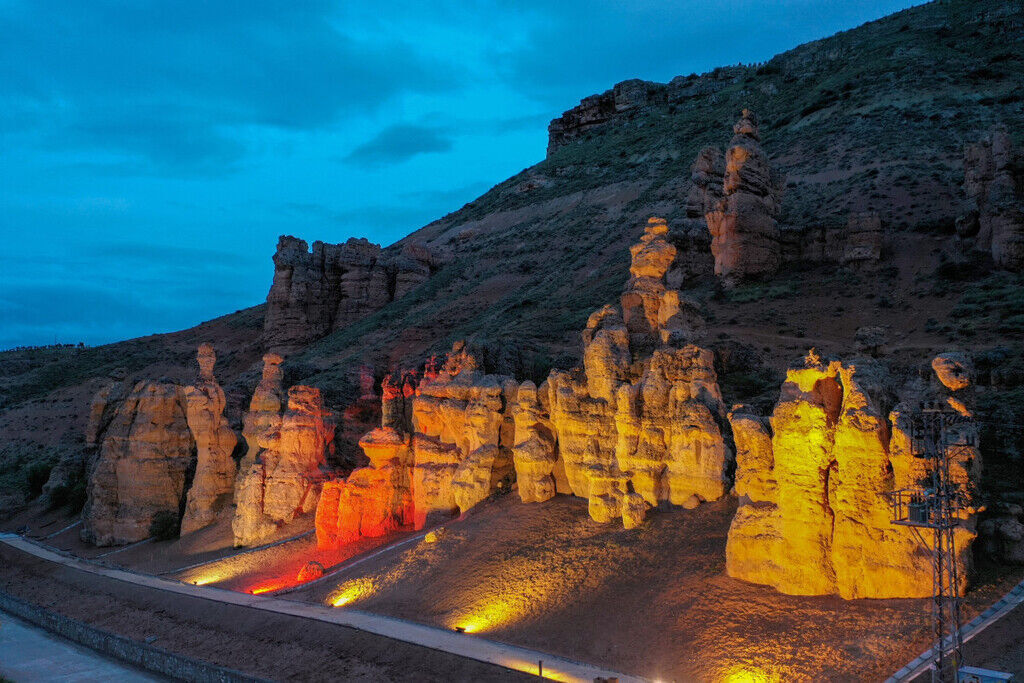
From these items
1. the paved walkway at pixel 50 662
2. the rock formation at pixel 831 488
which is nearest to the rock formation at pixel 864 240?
the rock formation at pixel 831 488

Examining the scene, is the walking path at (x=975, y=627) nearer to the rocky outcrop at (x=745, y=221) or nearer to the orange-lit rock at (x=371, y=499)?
the orange-lit rock at (x=371, y=499)

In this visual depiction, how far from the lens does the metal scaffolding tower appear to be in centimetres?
1074

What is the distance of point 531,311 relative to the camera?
4950 cm

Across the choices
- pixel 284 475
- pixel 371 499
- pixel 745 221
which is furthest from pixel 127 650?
pixel 745 221

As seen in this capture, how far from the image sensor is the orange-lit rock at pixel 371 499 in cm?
2511

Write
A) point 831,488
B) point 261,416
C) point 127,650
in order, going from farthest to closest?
1. point 261,416
2. point 127,650
3. point 831,488

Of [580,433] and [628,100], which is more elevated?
[628,100]

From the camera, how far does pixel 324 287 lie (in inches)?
2726

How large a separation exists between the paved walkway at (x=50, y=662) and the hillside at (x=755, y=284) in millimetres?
14811

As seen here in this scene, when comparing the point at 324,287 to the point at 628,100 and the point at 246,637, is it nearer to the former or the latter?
the point at 246,637

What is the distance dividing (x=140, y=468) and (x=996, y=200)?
1488 inches

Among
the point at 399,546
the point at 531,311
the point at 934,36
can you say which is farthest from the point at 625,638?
the point at 934,36

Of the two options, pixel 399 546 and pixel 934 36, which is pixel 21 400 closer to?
pixel 399 546

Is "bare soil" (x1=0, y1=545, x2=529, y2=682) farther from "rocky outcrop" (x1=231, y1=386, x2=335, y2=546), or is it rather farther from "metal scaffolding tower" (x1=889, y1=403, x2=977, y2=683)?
"metal scaffolding tower" (x1=889, y1=403, x2=977, y2=683)
